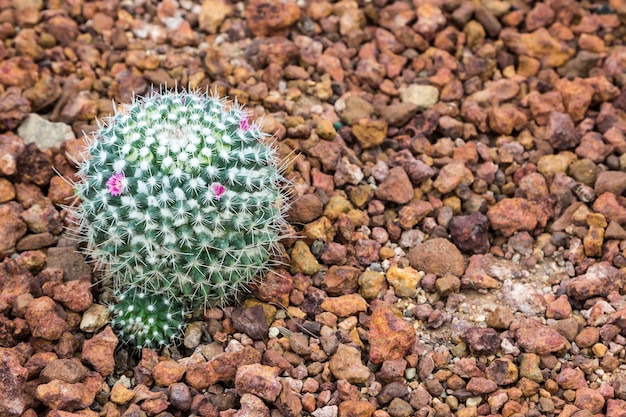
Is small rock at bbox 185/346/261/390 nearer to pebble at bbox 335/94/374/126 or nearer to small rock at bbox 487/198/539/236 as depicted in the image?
small rock at bbox 487/198/539/236

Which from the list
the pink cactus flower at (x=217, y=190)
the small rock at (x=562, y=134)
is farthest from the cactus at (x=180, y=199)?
the small rock at (x=562, y=134)

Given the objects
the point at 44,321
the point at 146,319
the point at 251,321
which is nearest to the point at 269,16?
the point at 251,321

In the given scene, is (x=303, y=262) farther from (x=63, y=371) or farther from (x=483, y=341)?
(x=63, y=371)

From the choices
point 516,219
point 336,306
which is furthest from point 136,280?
point 516,219

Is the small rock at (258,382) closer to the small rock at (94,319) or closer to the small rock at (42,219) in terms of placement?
the small rock at (94,319)

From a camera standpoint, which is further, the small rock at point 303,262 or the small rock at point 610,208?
the small rock at point 610,208

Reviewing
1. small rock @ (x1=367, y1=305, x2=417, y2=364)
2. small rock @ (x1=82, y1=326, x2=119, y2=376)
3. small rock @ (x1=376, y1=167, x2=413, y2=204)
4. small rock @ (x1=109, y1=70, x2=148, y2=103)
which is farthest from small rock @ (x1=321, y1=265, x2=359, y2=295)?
small rock @ (x1=109, y1=70, x2=148, y2=103)
